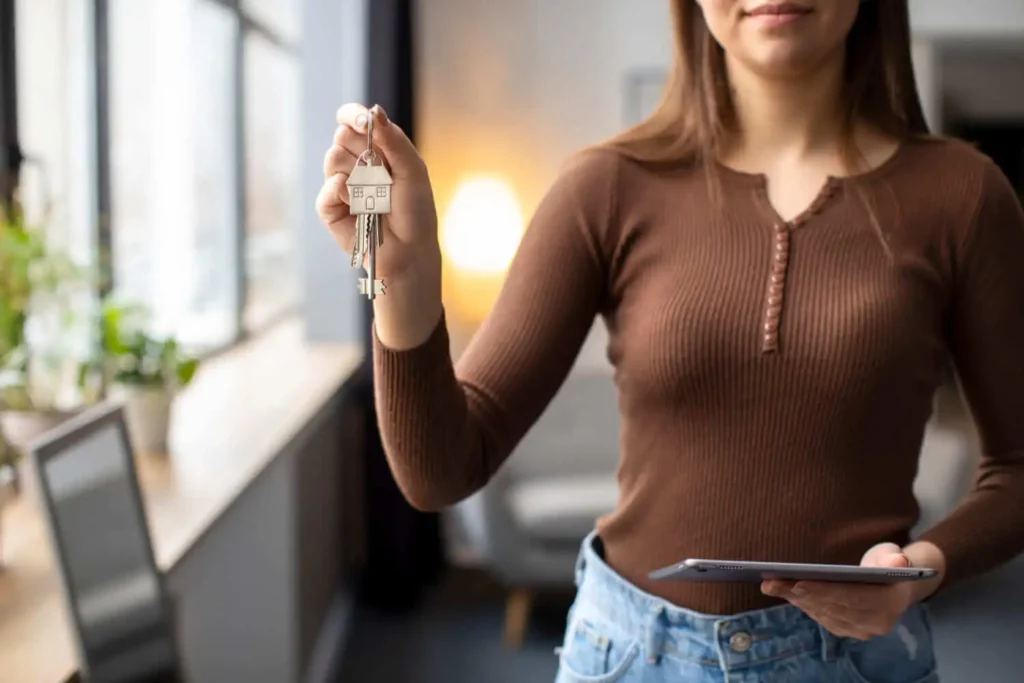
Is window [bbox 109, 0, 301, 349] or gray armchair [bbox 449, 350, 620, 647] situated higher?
window [bbox 109, 0, 301, 349]

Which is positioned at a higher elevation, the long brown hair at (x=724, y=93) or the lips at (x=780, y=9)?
the lips at (x=780, y=9)

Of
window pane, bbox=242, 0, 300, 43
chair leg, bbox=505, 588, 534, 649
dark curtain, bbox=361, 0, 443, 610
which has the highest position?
window pane, bbox=242, 0, 300, 43

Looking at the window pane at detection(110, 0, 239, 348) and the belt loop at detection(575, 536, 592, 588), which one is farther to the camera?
the window pane at detection(110, 0, 239, 348)

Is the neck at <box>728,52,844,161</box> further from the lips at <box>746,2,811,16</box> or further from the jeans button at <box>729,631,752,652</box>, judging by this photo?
the jeans button at <box>729,631,752,652</box>

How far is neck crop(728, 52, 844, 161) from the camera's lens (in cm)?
114

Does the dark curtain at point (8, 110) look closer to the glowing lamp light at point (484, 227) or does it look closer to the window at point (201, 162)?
the window at point (201, 162)

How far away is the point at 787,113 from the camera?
1.15m

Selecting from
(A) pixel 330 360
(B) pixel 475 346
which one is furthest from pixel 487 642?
(B) pixel 475 346

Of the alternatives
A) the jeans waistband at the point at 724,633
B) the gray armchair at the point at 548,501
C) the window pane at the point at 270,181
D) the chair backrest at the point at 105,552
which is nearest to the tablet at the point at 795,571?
the jeans waistband at the point at 724,633

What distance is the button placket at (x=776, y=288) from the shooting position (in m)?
1.04

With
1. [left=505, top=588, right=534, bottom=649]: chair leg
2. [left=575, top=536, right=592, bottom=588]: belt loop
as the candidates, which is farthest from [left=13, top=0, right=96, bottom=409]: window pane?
[left=505, top=588, right=534, bottom=649]: chair leg

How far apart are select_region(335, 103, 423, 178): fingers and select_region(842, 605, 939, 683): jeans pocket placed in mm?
552

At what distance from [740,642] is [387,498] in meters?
2.88

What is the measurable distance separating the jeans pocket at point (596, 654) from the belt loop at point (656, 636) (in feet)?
0.04
